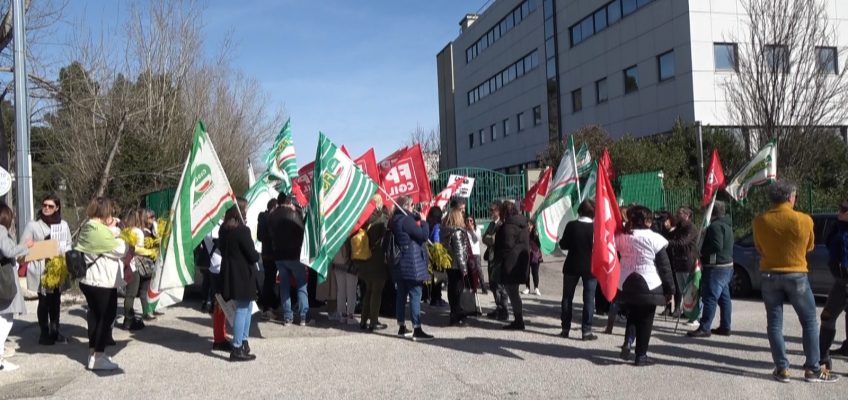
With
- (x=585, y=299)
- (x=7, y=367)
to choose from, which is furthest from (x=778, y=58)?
(x=7, y=367)

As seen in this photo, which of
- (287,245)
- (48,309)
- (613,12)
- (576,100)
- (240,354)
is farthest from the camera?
(576,100)

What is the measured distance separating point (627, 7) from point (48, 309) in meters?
28.2

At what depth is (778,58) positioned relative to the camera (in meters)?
21.8

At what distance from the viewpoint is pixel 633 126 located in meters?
32.0

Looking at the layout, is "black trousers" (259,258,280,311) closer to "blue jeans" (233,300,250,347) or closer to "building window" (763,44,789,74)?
"blue jeans" (233,300,250,347)

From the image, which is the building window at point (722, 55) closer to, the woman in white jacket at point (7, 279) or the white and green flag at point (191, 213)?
the white and green flag at point (191, 213)

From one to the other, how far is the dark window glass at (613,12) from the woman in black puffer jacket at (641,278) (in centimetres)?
2693

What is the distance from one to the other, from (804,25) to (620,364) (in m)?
18.1

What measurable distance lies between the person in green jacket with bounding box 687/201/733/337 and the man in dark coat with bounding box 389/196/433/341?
131 inches

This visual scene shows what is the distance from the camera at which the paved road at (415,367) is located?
6805mm

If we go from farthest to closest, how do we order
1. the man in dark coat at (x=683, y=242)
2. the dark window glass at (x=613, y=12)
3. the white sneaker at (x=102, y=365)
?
the dark window glass at (x=613, y=12) → the man in dark coat at (x=683, y=242) → the white sneaker at (x=102, y=365)

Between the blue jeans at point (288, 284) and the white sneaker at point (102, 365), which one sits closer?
the white sneaker at point (102, 365)

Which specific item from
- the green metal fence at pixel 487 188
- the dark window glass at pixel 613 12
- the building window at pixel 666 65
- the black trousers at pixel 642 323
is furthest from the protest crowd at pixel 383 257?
the dark window glass at pixel 613 12

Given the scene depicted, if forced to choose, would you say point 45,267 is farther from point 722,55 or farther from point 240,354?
point 722,55
